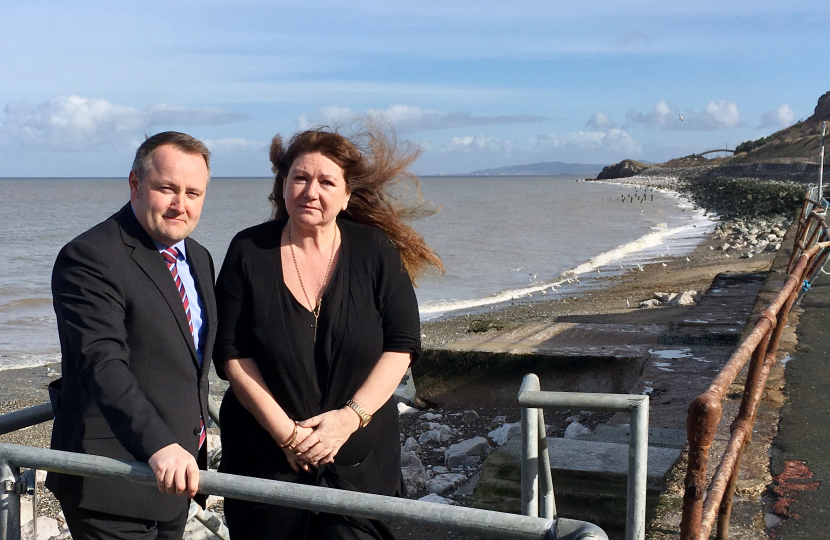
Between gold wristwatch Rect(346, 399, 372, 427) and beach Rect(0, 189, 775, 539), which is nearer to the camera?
gold wristwatch Rect(346, 399, 372, 427)

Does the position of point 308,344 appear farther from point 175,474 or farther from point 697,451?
point 697,451

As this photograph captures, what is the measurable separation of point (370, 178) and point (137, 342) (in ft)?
3.11

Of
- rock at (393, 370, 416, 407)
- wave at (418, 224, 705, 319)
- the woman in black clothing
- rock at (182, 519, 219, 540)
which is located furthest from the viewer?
wave at (418, 224, 705, 319)

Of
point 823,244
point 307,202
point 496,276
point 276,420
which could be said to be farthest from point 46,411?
point 496,276

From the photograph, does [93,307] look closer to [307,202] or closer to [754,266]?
[307,202]

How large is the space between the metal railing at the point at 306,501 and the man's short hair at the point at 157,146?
816 millimetres

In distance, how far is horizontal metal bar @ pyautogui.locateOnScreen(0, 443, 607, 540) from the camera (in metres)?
1.43

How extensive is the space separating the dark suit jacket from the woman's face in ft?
1.54

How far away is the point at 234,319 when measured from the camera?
2.48 meters

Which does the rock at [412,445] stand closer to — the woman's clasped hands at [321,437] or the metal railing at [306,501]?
the woman's clasped hands at [321,437]

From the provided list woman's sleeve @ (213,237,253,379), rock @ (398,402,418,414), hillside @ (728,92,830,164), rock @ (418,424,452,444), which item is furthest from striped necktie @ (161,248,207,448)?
hillside @ (728,92,830,164)

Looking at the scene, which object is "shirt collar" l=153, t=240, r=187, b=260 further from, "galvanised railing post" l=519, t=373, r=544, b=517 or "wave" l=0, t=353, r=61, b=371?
"wave" l=0, t=353, r=61, b=371

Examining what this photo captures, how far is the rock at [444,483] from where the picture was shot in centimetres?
501

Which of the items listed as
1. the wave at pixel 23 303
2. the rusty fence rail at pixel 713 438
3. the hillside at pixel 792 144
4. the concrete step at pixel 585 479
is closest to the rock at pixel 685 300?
the concrete step at pixel 585 479
